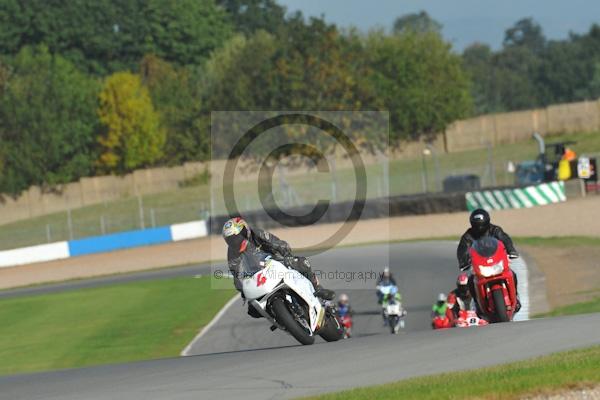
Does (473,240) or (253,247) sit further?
(473,240)

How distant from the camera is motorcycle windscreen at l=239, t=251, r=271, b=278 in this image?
39.8 ft

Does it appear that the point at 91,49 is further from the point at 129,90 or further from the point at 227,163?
the point at 227,163

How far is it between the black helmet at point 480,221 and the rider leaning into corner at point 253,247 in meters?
2.05

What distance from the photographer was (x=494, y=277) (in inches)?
506

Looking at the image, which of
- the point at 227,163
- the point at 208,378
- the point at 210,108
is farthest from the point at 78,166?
the point at 208,378

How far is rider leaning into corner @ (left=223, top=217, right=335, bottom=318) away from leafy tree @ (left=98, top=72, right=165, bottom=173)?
57423 millimetres

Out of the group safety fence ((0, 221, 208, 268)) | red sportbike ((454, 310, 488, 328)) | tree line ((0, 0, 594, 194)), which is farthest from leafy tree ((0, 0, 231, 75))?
red sportbike ((454, 310, 488, 328))

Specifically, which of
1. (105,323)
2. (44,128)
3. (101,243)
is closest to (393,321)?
(105,323)

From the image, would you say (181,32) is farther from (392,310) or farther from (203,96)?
(392,310)

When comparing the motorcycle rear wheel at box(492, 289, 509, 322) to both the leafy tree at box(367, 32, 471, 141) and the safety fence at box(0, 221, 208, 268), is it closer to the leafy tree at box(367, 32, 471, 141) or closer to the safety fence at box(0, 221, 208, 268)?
the safety fence at box(0, 221, 208, 268)

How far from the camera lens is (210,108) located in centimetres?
6944

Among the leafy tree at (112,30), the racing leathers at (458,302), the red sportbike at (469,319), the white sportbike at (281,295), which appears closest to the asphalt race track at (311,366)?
the white sportbike at (281,295)

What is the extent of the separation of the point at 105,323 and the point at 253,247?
42.8 ft

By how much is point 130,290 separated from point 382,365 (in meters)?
22.5
